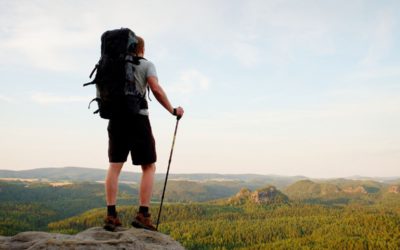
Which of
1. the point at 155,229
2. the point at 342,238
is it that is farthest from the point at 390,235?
the point at 155,229

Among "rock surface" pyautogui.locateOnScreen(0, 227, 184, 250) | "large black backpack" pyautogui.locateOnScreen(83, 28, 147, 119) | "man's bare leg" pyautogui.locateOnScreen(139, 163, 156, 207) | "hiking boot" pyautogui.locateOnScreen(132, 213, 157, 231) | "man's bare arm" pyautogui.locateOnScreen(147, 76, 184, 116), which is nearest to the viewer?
"rock surface" pyautogui.locateOnScreen(0, 227, 184, 250)

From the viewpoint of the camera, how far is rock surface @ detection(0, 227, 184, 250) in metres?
6.61

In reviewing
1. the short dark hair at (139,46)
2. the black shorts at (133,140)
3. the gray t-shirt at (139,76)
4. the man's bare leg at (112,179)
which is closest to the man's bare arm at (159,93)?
the gray t-shirt at (139,76)

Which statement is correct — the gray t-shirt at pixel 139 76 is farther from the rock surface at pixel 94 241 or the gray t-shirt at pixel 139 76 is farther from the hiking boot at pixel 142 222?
the rock surface at pixel 94 241

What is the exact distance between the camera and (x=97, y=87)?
855 centimetres

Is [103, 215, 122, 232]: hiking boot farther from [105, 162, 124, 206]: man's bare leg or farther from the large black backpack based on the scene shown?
the large black backpack

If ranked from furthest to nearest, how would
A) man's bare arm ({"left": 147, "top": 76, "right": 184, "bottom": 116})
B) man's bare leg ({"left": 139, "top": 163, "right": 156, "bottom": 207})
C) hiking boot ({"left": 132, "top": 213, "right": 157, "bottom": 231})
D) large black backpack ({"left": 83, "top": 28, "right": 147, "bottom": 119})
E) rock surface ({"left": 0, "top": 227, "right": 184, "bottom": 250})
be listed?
hiking boot ({"left": 132, "top": 213, "right": 157, "bottom": 231}) < man's bare leg ({"left": 139, "top": 163, "right": 156, "bottom": 207}) < man's bare arm ({"left": 147, "top": 76, "right": 184, "bottom": 116}) < large black backpack ({"left": 83, "top": 28, "right": 147, "bottom": 119}) < rock surface ({"left": 0, "top": 227, "right": 184, "bottom": 250})

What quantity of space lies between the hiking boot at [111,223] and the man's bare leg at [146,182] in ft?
2.54

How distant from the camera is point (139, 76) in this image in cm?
848

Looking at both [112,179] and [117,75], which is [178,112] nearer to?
[117,75]

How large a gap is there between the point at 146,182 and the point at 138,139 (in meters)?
1.02

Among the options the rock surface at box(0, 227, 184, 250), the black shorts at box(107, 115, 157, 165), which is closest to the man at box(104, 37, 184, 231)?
the black shorts at box(107, 115, 157, 165)

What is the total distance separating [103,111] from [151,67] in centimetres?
149

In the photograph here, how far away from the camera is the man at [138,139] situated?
849 centimetres
